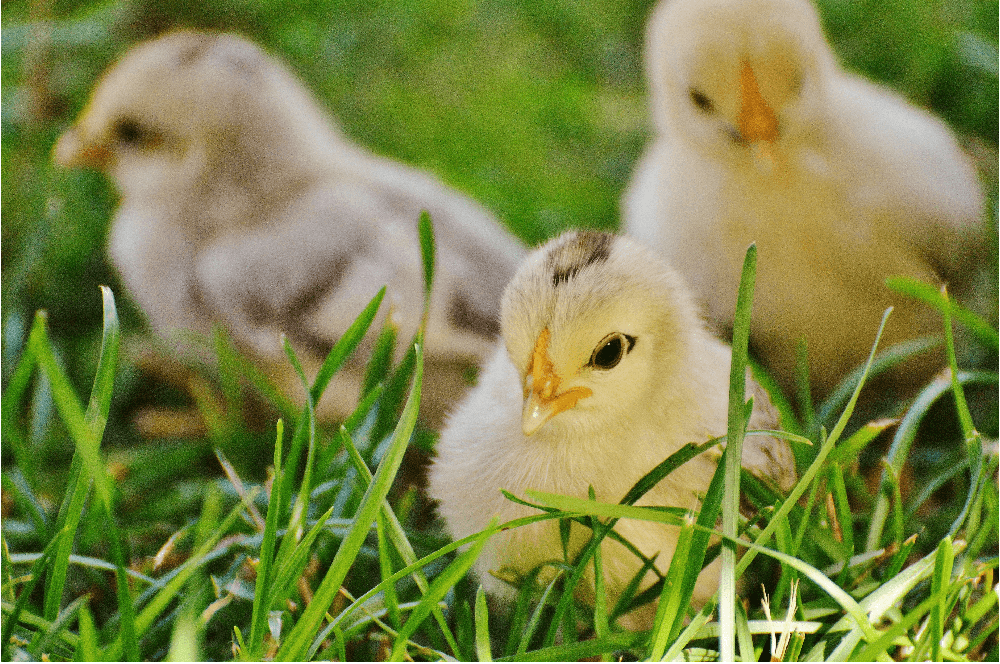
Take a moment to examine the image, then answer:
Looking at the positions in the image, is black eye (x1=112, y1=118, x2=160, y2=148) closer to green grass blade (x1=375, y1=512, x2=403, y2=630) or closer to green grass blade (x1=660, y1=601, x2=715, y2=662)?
green grass blade (x1=375, y1=512, x2=403, y2=630)

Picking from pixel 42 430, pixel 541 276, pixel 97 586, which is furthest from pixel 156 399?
pixel 541 276

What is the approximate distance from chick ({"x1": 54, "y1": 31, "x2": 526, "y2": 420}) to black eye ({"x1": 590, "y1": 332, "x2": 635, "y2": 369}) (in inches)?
17.5

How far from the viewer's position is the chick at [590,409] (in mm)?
778

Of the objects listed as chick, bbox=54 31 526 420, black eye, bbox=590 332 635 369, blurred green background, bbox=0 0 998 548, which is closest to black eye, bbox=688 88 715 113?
blurred green background, bbox=0 0 998 548

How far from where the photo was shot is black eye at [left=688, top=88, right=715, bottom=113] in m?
Result: 1.15

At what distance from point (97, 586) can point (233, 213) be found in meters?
0.61

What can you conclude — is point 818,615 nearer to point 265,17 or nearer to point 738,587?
point 738,587

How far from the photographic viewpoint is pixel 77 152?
138 centimetres

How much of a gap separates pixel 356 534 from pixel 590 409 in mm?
246

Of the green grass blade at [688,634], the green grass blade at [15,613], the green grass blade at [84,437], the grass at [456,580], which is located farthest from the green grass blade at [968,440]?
the green grass blade at [15,613]

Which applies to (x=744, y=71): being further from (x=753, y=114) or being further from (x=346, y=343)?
(x=346, y=343)

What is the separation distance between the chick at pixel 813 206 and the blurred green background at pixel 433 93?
81 millimetres

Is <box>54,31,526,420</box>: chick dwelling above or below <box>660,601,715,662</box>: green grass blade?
above

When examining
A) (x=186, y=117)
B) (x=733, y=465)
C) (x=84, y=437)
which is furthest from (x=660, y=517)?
(x=186, y=117)
